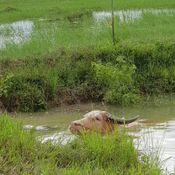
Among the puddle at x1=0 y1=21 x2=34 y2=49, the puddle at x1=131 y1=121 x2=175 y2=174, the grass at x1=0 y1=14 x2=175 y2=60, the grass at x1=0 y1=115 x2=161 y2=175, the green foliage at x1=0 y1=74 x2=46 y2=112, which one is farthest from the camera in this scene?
the puddle at x1=0 y1=21 x2=34 y2=49

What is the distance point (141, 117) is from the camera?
9328 mm

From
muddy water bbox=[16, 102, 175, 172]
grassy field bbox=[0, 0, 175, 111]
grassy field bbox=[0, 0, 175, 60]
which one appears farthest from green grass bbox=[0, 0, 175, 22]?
muddy water bbox=[16, 102, 175, 172]

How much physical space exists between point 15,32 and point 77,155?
8.98 metres

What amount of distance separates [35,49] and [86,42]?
4.10 feet

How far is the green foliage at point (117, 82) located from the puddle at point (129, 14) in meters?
4.93

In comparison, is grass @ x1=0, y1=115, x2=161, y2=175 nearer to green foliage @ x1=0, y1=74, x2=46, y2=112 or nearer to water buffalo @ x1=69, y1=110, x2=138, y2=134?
water buffalo @ x1=69, y1=110, x2=138, y2=134

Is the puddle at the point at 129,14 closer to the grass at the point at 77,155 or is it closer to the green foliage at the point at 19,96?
the green foliage at the point at 19,96

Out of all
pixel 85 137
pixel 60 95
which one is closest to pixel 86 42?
pixel 60 95

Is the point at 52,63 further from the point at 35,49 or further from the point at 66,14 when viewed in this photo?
the point at 66,14

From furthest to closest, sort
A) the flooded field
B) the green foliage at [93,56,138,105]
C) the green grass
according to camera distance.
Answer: the green grass, the flooded field, the green foliage at [93,56,138,105]

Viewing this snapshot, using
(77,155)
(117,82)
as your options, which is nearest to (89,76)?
(117,82)

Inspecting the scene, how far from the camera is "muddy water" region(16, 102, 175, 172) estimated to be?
7.56m

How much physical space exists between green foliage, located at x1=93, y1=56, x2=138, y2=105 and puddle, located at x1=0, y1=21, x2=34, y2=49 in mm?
2810

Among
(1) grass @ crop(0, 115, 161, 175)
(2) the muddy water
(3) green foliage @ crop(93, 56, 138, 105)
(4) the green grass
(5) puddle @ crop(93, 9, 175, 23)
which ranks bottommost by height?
(2) the muddy water
